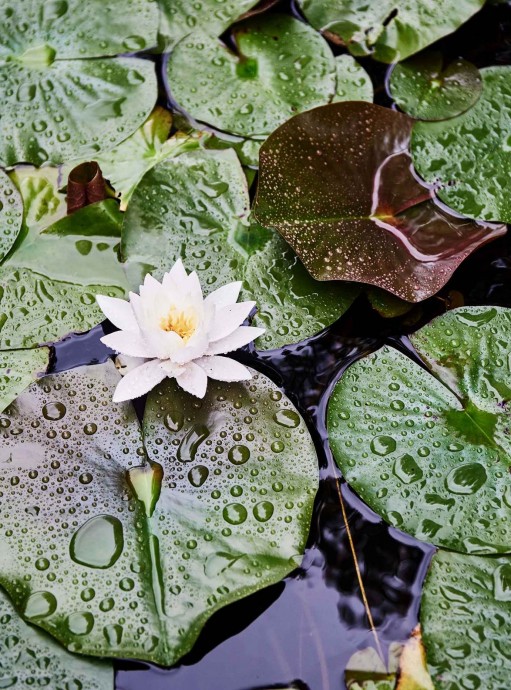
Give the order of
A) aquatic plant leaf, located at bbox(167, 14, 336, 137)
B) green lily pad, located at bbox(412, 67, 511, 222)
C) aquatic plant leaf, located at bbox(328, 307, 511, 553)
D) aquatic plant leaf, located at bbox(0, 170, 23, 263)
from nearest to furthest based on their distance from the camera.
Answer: aquatic plant leaf, located at bbox(328, 307, 511, 553) → aquatic plant leaf, located at bbox(0, 170, 23, 263) → green lily pad, located at bbox(412, 67, 511, 222) → aquatic plant leaf, located at bbox(167, 14, 336, 137)

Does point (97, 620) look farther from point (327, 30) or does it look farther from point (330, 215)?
point (327, 30)

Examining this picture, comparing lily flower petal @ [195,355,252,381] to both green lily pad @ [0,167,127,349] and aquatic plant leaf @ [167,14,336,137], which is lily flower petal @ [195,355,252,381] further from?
aquatic plant leaf @ [167,14,336,137]

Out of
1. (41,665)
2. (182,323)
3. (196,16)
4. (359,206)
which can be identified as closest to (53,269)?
(182,323)

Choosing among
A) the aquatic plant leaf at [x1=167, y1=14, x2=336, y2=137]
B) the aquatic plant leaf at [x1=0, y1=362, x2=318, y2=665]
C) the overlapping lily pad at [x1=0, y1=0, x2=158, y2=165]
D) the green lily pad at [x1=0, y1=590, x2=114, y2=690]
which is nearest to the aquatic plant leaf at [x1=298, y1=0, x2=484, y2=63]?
the aquatic plant leaf at [x1=167, y1=14, x2=336, y2=137]

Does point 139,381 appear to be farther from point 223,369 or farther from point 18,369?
point 18,369

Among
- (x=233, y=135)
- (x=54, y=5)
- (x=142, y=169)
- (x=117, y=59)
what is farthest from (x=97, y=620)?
(x=54, y=5)

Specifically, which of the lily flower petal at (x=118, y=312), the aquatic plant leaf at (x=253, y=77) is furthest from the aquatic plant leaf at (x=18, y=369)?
the aquatic plant leaf at (x=253, y=77)

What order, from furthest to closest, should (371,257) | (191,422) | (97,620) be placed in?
(371,257)
(191,422)
(97,620)
